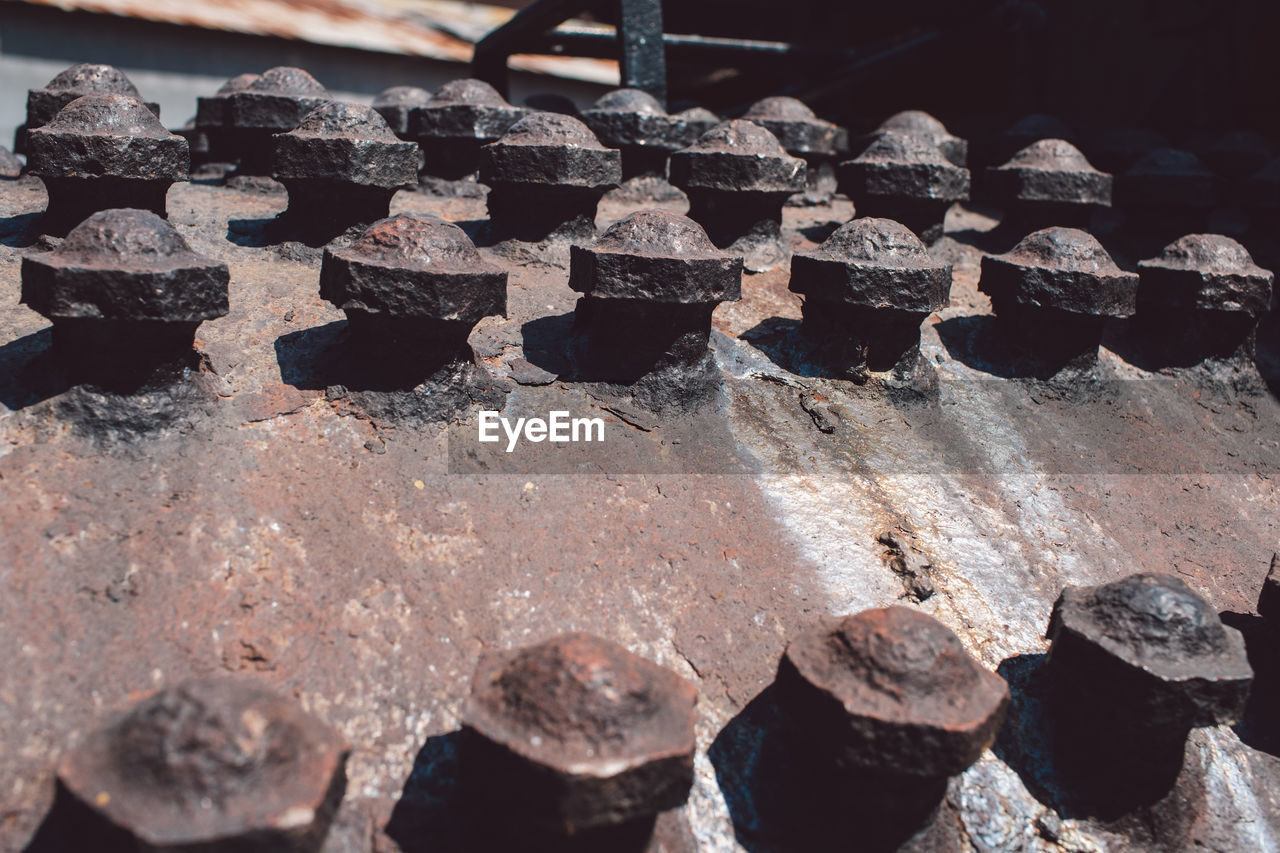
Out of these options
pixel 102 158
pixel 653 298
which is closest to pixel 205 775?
pixel 653 298

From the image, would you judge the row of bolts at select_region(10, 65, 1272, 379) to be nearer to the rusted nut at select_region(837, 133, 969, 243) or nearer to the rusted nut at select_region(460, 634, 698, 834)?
the rusted nut at select_region(837, 133, 969, 243)

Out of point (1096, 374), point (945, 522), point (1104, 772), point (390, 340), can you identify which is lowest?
point (1104, 772)

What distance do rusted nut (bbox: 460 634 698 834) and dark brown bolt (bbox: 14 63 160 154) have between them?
11.0ft

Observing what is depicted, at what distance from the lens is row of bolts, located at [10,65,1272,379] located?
8.82 ft

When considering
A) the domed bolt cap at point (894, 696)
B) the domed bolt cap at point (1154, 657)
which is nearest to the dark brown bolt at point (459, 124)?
the domed bolt cap at point (894, 696)

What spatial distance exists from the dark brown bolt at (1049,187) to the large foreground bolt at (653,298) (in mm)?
2237

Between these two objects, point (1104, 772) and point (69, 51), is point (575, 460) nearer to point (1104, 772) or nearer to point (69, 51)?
point (1104, 772)

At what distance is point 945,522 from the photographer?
303cm

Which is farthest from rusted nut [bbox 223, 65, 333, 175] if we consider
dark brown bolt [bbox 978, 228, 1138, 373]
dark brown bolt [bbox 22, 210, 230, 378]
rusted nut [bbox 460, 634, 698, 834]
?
rusted nut [bbox 460, 634, 698, 834]

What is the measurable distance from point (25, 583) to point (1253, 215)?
573 cm

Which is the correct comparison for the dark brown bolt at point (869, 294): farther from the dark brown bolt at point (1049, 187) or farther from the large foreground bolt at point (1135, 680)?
the dark brown bolt at point (1049, 187)

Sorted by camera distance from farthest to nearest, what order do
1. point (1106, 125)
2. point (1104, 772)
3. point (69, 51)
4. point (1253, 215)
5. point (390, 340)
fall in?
point (69, 51) → point (1106, 125) → point (1253, 215) → point (390, 340) → point (1104, 772)

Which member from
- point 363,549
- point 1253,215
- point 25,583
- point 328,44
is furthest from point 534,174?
point 328,44

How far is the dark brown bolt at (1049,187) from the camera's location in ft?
15.1
